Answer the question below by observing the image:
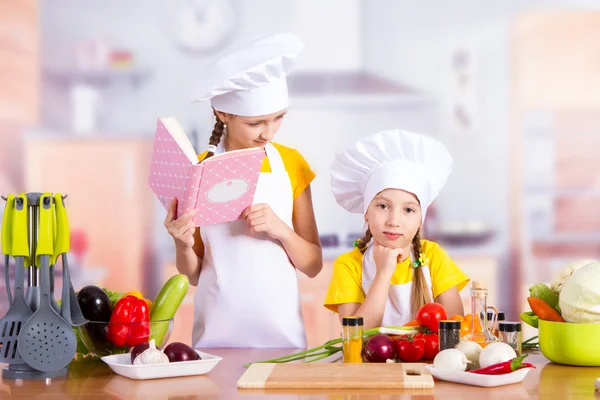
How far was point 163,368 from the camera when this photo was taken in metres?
1.54

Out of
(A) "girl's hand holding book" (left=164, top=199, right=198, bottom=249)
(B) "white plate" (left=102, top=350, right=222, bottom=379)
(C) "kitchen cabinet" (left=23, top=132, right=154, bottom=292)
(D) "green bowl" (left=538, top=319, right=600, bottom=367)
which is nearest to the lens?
(B) "white plate" (left=102, top=350, right=222, bottom=379)

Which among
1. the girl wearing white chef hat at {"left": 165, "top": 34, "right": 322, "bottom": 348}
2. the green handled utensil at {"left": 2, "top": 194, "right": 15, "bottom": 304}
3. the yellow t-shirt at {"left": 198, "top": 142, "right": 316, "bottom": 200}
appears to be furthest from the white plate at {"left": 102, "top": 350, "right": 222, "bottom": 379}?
the yellow t-shirt at {"left": 198, "top": 142, "right": 316, "bottom": 200}

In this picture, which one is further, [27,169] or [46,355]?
[27,169]

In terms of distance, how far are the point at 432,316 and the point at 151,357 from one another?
57 cm

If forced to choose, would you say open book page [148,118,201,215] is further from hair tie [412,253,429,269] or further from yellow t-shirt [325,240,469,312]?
hair tie [412,253,429,269]

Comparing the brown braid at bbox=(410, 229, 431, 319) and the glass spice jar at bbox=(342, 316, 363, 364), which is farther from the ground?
the brown braid at bbox=(410, 229, 431, 319)

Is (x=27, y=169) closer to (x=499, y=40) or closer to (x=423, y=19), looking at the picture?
(x=423, y=19)

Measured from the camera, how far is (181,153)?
180cm

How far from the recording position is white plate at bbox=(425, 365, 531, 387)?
1453mm

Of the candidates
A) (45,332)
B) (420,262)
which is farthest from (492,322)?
(45,332)

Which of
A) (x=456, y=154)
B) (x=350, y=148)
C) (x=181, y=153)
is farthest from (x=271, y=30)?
(x=181, y=153)

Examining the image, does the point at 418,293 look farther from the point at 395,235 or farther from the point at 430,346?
the point at 430,346

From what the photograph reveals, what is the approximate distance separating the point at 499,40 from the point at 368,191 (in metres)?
2.79

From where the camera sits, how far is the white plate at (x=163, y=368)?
1531 mm
